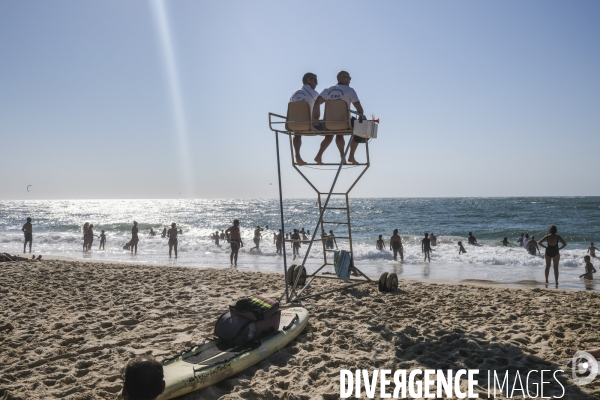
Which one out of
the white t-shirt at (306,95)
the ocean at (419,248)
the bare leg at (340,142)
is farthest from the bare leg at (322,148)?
the ocean at (419,248)

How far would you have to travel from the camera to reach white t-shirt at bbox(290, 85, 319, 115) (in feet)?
21.4

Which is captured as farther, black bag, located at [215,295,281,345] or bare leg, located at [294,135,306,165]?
bare leg, located at [294,135,306,165]

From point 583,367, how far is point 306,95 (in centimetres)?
467

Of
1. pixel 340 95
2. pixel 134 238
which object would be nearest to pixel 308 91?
pixel 340 95

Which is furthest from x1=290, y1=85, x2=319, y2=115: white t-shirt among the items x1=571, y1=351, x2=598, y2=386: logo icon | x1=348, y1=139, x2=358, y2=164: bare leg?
x1=571, y1=351, x2=598, y2=386: logo icon

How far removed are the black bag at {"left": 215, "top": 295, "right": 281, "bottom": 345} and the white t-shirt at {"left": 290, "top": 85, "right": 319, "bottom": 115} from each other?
302cm

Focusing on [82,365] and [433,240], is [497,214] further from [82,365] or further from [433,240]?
[82,365]

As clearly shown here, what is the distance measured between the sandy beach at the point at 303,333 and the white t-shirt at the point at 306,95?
3096 millimetres

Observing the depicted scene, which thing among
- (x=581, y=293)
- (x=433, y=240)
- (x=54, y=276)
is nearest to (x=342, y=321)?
(x=581, y=293)

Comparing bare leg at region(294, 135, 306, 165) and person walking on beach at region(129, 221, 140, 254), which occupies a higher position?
bare leg at region(294, 135, 306, 165)

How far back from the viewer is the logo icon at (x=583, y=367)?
12.6ft

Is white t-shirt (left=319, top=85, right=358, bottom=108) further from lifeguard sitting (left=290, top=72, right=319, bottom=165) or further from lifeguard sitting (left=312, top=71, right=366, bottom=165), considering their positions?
lifeguard sitting (left=290, top=72, right=319, bottom=165)

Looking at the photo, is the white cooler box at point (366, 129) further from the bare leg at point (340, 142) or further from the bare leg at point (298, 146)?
the bare leg at point (298, 146)

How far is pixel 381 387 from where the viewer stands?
3885 millimetres
